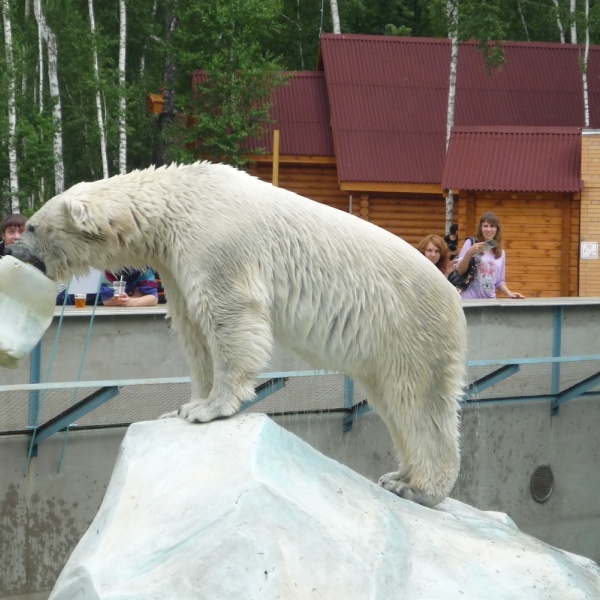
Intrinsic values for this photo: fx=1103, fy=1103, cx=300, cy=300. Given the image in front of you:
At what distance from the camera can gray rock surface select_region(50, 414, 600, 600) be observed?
3750 millimetres

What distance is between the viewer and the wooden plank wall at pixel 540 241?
19609 millimetres

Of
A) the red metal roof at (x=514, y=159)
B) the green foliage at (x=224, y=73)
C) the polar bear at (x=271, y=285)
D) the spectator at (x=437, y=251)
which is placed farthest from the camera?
the green foliage at (x=224, y=73)

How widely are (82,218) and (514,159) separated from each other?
1631 cm

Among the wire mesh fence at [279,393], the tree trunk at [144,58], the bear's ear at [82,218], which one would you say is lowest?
the wire mesh fence at [279,393]

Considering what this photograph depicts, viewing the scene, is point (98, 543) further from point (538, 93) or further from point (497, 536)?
point (538, 93)

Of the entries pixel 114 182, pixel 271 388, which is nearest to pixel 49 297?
pixel 114 182

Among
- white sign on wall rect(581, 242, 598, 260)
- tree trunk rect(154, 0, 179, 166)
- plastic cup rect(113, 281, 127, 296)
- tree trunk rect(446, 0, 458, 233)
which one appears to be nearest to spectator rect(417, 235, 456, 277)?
plastic cup rect(113, 281, 127, 296)

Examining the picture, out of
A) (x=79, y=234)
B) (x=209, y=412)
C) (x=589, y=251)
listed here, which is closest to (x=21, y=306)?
(x=79, y=234)

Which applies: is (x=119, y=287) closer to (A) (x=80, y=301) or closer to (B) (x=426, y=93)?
(A) (x=80, y=301)

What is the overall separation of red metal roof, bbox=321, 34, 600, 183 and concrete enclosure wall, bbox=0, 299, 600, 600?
45.3 ft

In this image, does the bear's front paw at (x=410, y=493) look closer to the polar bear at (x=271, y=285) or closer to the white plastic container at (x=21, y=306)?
the polar bear at (x=271, y=285)

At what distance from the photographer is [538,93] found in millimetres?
24031

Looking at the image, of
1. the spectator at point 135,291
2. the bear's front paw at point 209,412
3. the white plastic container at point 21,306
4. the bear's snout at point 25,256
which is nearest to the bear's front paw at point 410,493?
the bear's front paw at point 209,412

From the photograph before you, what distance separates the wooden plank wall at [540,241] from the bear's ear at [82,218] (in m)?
15.6
